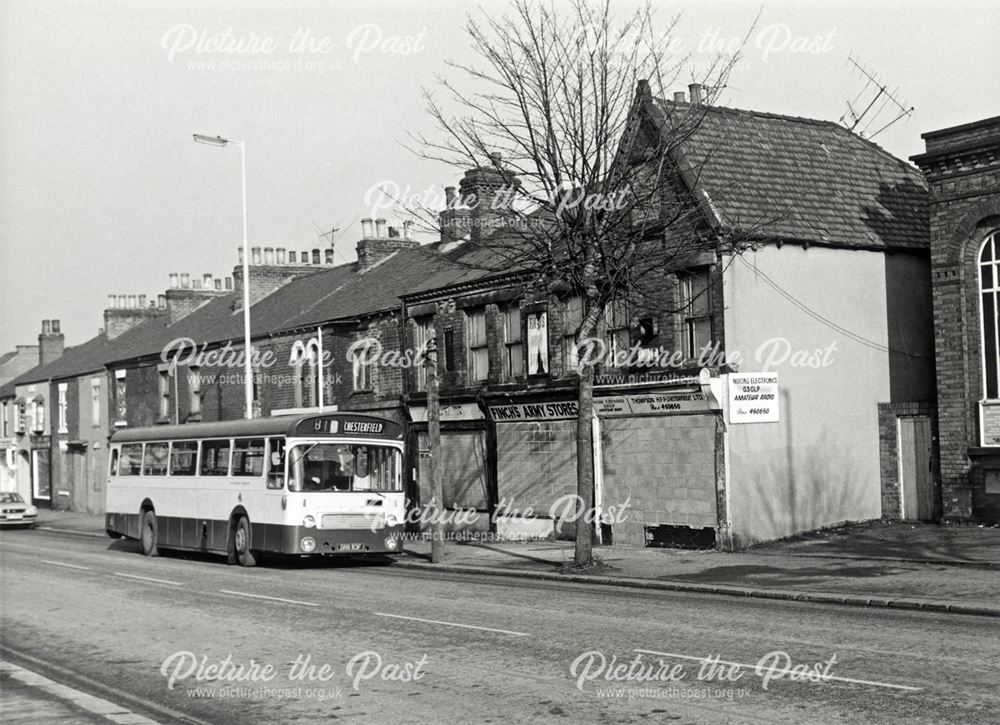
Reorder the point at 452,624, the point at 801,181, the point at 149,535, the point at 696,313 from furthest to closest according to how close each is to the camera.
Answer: the point at 149,535, the point at 801,181, the point at 696,313, the point at 452,624

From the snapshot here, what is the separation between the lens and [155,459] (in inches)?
1099

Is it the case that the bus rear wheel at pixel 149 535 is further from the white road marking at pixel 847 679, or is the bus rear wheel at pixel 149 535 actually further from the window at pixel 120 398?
the window at pixel 120 398

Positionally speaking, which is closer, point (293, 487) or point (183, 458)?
point (293, 487)

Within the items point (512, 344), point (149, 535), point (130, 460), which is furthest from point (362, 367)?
point (149, 535)

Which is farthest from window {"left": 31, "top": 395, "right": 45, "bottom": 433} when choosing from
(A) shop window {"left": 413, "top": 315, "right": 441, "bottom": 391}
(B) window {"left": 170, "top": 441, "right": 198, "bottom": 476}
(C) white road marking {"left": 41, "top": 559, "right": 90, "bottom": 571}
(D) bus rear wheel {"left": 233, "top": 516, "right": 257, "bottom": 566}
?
(D) bus rear wheel {"left": 233, "top": 516, "right": 257, "bottom": 566}

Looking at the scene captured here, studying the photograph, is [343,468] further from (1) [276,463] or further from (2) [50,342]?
(2) [50,342]

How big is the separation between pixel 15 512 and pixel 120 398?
7.67m

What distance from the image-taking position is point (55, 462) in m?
55.6

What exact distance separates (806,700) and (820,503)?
49.8 ft

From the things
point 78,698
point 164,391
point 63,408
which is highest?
point 164,391

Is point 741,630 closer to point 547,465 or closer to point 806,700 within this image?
point 806,700

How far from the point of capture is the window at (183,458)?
26.0 m

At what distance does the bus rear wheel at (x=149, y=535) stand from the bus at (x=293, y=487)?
6.15 ft

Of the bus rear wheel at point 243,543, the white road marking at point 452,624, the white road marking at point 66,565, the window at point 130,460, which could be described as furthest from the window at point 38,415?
the white road marking at point 452,624
